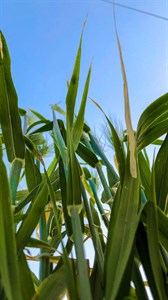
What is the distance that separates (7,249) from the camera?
1.00 ft

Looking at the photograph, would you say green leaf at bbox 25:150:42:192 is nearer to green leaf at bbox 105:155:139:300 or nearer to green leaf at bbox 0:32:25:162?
green leaf at bbox 0:32:25:162

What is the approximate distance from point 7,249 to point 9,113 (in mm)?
216

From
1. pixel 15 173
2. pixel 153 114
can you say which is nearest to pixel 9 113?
pixel 15 173

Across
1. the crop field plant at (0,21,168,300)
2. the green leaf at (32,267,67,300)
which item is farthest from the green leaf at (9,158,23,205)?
the green leaf at (32,267,67,300)

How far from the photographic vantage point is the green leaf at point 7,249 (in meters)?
0.29

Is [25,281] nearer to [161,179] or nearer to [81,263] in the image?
[81,263]

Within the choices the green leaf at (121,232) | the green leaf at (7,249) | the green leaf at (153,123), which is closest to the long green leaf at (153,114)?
the green leaf at (153,123)

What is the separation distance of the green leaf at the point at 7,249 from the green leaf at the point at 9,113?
0.44 ft

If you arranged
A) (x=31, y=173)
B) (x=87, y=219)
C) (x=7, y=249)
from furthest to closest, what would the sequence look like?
(x=31, y=173) < (x=87, y=219) < (x=7, y=249)

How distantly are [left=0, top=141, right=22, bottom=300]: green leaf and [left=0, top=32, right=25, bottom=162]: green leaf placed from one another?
0.13 metres

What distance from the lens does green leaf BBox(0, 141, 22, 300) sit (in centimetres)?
29

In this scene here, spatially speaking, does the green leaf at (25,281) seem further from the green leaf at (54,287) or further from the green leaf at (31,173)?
the green leaf at (31,173)

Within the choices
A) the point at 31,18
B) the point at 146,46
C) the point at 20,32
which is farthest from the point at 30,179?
the point at 20,32

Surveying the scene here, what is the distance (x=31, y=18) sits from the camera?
162 centimetres
